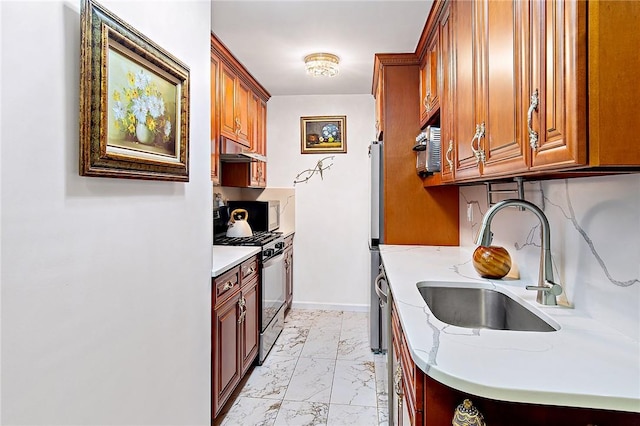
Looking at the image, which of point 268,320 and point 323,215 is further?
point 323,215

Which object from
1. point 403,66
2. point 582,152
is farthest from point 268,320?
point 582,152

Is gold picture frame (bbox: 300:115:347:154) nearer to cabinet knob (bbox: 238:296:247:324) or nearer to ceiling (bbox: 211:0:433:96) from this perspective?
Result: ceiling (bbox: 211:0:433:96)

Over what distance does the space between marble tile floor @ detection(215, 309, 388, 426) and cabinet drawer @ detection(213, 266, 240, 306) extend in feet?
2.34

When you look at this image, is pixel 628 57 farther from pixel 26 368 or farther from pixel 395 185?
pixel 395 185

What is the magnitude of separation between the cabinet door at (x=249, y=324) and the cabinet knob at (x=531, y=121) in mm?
1914

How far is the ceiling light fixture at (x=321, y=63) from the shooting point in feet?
9.54

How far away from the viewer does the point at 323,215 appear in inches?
165

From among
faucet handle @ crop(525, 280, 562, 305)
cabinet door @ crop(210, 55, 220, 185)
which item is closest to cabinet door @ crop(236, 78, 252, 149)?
cabinet door @ crop(210, 55, 220, 185)

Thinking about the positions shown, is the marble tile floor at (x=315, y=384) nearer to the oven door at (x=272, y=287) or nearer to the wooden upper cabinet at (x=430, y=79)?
the oven door at (x=272, y=287)

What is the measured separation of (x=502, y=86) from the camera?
1.16m

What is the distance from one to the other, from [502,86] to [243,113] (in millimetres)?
2629

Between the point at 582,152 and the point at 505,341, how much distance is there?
54 cm

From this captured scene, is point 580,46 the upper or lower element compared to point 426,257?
upper

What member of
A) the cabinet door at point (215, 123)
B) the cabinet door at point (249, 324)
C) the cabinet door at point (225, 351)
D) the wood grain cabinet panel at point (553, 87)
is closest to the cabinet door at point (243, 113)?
the cabinet door at point (215, 123)
